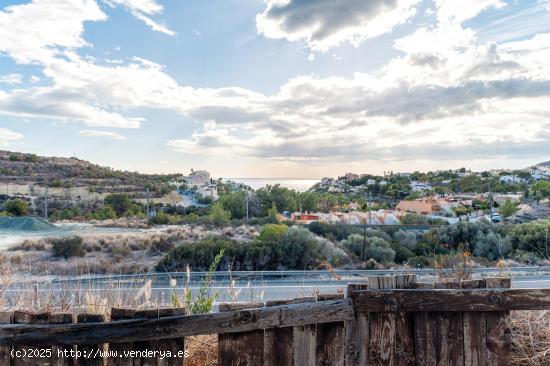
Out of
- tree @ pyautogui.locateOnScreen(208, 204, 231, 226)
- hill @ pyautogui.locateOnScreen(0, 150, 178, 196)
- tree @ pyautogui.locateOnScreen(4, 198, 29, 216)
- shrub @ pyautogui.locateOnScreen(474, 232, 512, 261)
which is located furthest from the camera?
hill @ pyautogui.locateOnScreen(0, 150, 178, 196)

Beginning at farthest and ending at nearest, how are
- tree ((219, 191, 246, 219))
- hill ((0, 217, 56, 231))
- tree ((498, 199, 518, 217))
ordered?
tree ((219, 191, 246, 219))
tree ((498, 199, 518, 217))
hill ((0, 217, 56, 231))

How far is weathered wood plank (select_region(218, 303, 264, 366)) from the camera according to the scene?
106 inches

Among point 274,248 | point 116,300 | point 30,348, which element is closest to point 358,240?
point 274,248

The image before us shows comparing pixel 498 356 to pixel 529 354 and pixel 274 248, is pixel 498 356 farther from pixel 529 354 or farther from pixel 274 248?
pixel 274 248

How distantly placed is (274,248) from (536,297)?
433 inches

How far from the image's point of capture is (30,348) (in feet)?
8.70

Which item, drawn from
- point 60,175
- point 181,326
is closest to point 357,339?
point 181,326

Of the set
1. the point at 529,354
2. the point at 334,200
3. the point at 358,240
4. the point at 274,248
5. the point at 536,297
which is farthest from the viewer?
→ the point at 334,200

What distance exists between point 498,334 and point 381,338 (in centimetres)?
76

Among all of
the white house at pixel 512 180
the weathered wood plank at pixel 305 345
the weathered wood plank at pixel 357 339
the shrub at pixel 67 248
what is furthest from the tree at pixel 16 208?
the white house at pixel 512 180

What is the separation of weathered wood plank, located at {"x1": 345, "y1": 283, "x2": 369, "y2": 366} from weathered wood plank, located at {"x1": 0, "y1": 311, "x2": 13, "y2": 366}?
2.17m

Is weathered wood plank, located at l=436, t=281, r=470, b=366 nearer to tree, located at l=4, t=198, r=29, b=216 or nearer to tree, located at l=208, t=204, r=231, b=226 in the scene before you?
tree, located at l=208, t=204, r=231, b=226

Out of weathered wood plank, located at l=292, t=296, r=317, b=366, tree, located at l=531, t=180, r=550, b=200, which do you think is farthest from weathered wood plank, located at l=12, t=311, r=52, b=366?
tree, located at l=531, t=180, r=550, b=200

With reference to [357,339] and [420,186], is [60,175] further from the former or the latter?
[357,339]
